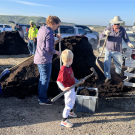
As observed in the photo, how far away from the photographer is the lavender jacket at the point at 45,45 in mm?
3457

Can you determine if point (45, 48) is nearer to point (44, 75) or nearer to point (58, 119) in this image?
point (44, 75)

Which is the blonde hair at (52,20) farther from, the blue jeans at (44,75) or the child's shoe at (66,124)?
the child's shoe at (66,124)

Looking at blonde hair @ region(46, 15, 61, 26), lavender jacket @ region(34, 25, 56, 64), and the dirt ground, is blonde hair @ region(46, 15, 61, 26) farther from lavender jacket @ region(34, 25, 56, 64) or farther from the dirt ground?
the dirt ground

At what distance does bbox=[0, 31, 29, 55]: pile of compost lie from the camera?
411 inches

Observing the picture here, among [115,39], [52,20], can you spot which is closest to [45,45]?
[52,20]

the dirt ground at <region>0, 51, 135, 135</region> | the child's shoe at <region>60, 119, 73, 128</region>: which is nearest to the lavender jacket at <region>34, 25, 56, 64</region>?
the dirt ground at <region>0, 51, 135, 135</region>

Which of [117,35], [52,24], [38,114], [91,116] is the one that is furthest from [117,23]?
[38,114]

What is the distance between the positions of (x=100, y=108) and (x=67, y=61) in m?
1.74

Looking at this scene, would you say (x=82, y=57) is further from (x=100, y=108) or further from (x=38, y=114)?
(x=38, y=114)

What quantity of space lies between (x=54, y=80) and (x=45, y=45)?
1.76 metres

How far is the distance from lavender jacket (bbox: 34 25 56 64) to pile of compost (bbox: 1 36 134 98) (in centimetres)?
142

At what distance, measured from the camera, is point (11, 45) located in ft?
34.9

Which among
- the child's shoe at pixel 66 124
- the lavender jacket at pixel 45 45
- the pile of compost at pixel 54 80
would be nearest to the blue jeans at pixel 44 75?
the lavender jacket at pixel 45 45

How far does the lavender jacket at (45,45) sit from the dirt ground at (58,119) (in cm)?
121
